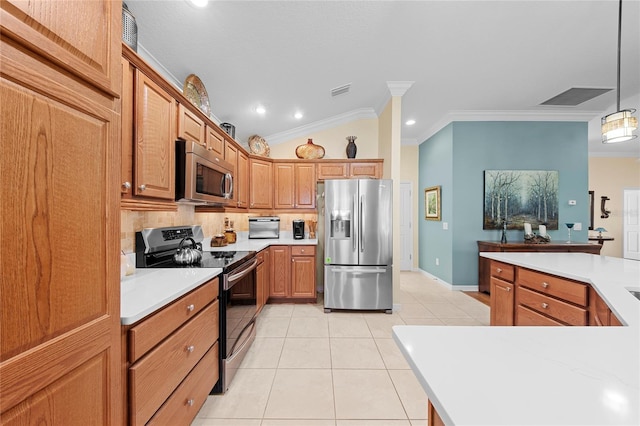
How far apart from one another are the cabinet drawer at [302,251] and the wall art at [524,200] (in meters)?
3.04

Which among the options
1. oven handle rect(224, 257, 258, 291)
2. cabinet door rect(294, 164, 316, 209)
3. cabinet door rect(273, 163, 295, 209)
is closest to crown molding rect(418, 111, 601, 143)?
cabinet door rect(294, 164, 316, 209)

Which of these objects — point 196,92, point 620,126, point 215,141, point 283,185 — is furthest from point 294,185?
point 620,126

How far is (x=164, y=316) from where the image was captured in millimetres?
1192

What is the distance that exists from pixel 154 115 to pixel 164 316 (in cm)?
121

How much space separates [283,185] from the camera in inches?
160

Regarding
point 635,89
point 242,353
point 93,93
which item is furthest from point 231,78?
point 635,89

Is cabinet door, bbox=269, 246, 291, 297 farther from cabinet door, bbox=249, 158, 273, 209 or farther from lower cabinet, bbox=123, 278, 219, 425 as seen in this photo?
lower cabinet, bbox=123, 278, 219, 425

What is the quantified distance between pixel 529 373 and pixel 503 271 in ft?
6.42

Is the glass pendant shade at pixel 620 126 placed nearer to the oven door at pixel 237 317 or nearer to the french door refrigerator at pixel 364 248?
the french door refrigerator at pixel 364 248

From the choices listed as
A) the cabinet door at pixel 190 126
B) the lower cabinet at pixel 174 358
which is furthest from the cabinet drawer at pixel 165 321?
the cabinet door at pixel 190 126

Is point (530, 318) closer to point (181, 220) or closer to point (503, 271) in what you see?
point (503, 271)

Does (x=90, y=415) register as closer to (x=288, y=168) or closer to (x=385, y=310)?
(x=385, y=310)

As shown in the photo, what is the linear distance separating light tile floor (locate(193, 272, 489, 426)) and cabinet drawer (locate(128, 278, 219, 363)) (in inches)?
29.9

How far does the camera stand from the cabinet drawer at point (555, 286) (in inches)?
61.2
